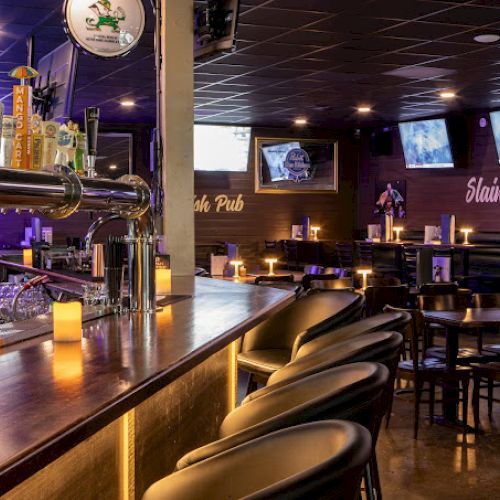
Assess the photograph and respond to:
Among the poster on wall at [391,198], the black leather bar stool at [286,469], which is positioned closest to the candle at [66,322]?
the black leather bar stool at [286,469]

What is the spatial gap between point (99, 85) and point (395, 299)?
491cm

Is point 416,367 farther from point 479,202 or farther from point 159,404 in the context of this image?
point 479,202

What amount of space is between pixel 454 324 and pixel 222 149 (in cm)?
918

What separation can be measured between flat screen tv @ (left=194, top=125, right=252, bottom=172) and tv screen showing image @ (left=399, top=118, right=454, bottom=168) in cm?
274

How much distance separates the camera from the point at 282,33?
7418 millimetres

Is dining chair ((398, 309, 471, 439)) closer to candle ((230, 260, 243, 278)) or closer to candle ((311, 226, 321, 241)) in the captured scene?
candle ((230, 260, 243, 278))

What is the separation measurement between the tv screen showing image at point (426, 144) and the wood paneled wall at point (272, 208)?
1.55 m

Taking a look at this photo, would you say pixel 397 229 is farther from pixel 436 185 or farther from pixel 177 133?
pixel 177 133

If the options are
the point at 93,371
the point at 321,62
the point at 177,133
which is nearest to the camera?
the point at 93,371

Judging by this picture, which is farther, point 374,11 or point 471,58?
point 471,58

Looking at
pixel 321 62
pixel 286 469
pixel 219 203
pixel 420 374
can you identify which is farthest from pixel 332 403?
pixel 219 203

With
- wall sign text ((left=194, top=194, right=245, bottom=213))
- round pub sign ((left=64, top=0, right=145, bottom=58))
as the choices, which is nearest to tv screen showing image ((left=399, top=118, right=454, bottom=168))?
wall sign text ((left=194, top=194, right=245, bottom=213))

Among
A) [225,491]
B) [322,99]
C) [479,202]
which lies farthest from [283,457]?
[479,202]

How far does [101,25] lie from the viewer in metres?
4.41
